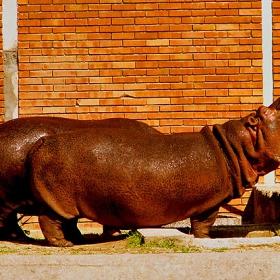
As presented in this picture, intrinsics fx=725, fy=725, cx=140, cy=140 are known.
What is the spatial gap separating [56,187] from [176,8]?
160 inches

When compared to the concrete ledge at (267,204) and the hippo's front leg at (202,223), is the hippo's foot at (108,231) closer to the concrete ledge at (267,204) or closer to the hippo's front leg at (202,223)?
the hippo's front leg at (202,223)

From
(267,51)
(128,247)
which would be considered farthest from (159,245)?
(267,51)

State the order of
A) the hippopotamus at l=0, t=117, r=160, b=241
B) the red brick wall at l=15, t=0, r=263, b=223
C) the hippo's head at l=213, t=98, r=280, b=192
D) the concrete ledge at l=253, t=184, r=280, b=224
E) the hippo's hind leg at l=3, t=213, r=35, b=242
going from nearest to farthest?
the hippo's head at l=213, t=98, r=280, b=192, the hippopotamus at l=0, t=117, r=160, b=241, the hippo's hind leg at l=3, t=213, r=35, b=242, the concrete ledge at l=253, t=184, r=280, b=224, the red brick wall at l=15, t=0, r=263, b=223

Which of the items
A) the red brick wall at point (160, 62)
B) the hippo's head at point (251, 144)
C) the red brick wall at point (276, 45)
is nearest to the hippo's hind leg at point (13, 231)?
the hippo's head at point (251, 144)

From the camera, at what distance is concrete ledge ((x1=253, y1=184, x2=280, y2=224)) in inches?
310

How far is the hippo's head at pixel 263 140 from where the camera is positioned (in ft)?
20.0

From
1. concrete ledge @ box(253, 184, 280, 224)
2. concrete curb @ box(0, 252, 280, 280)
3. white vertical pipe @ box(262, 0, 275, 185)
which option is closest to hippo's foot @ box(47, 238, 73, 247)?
concrete curb @ box(0, 252, 280, 280)

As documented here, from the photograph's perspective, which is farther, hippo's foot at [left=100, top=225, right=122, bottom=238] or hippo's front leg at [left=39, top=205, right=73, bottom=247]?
hippo's foot at [left=100, top=225, right=122, bottom=238]

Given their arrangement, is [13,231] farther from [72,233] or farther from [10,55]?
[10,55]

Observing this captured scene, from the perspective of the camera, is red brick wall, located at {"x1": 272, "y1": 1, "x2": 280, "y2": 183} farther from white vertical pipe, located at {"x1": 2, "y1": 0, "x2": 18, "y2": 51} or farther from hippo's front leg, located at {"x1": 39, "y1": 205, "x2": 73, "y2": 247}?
hippo's front leg, located at {"x1": 39, "y1": 205, "x2": 73, "y2": 247}

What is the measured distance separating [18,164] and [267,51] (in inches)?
170

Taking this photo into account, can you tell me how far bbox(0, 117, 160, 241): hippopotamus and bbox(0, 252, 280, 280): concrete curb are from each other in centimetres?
142

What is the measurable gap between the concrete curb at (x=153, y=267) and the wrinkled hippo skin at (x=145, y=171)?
105cm

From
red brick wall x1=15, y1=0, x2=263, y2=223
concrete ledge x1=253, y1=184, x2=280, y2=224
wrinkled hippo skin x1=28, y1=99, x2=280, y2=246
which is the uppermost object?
red brick wall x1=15, y1=0, x2=263, y2=223
